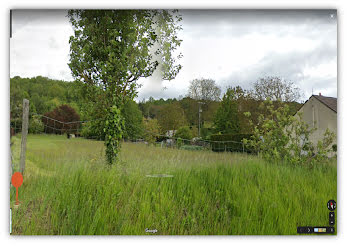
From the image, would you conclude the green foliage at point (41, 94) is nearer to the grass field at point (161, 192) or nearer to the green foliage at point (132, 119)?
the grass field at point (161, 192)

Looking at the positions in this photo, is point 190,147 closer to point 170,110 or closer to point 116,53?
point 170,110

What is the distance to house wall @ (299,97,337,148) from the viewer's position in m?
3.59

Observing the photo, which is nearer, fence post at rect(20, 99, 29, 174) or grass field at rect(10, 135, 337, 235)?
grass field at rect(10, 135, 337, 235)

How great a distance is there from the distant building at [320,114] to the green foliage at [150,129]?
7.99 ft

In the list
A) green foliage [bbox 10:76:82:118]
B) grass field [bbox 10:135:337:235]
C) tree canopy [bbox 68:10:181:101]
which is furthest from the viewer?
tree canopy [bbox 68:10:181:101]

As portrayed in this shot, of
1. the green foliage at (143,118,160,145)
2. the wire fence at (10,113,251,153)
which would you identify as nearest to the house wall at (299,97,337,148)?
the wire fence at (10,113,251,153)

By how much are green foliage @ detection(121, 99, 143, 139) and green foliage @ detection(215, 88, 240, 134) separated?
4.15 feet

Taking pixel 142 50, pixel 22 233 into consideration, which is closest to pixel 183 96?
pixel 142 50

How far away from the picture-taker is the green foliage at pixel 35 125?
145 inches

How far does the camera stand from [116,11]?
3.64 metres

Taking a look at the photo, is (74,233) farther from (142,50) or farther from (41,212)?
(142,50)

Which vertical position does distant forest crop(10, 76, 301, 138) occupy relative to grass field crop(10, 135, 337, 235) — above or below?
above

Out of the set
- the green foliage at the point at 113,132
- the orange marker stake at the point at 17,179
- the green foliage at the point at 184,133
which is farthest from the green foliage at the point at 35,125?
the green foliage at the point at 184,133

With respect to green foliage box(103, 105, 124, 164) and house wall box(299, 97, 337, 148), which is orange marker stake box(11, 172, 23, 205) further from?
house wall box(299, 97, 337, 148)
